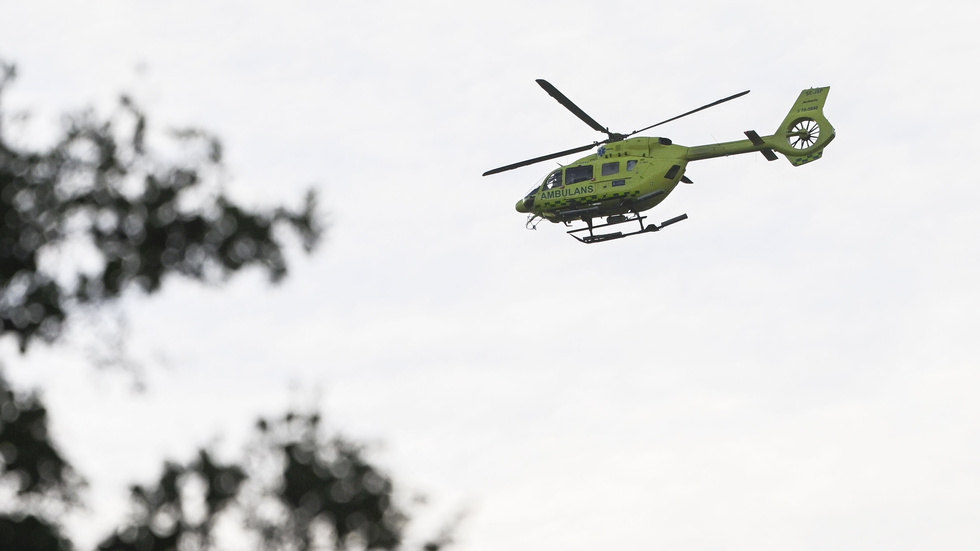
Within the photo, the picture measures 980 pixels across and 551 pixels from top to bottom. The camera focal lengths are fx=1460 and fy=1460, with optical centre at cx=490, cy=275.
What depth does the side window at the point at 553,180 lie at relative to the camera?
41.3 m

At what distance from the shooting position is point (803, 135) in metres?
39.3

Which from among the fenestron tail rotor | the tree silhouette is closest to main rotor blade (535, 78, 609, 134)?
the fenestron tail rotor

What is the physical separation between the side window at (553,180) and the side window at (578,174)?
359mm

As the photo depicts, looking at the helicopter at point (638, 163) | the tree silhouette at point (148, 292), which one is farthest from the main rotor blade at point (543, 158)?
the tree silhouette at point (148, 292)

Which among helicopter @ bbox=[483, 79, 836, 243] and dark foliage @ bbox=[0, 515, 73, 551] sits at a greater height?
helicopter @ bbox=[483, 79, 836, 243]

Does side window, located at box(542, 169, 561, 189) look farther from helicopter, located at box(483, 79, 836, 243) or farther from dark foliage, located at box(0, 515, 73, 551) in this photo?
dark foliage, located at box(0, 515, 73, 551)

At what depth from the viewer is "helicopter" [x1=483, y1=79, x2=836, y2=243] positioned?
129ft

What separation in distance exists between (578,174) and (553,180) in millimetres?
1101

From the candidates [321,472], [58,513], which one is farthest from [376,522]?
[58,513]

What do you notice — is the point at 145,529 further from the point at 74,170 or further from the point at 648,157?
the point at 648,157

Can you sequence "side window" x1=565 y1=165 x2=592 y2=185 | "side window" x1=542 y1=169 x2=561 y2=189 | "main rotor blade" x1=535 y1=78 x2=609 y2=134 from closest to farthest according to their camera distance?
1. "main rotor blade" x1=535 y1=78 x2=609 y2=134
2. "side window" x1=565 y1=165 x2=592 y2=185
3. "side window" x1=542 y1=169 x2=561 y2=189

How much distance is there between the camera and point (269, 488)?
39.9 feet

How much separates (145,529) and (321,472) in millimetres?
1549

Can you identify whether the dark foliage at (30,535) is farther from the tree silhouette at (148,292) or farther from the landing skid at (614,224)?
the landing skid at (614,224)
